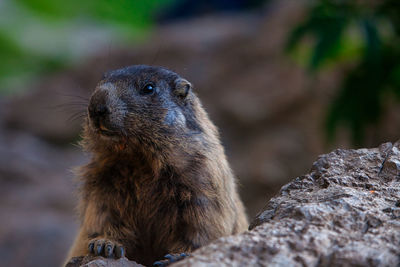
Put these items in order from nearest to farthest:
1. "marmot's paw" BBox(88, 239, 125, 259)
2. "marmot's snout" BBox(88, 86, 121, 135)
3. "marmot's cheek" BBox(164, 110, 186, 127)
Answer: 1. "marmot's paw" BBox(88, 239, 125, 259)
2. "marmot's snout" BBox(88, 86, 121, 135)
3. "marmot's cheek" BBox(164, 110, 186, 127)

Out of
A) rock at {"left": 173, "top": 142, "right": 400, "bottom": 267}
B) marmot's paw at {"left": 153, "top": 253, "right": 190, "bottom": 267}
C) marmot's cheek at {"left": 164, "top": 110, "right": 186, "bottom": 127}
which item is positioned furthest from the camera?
marmot's cheek at {"left": 164, "top": 110, "right": 186, "bottom": 127}

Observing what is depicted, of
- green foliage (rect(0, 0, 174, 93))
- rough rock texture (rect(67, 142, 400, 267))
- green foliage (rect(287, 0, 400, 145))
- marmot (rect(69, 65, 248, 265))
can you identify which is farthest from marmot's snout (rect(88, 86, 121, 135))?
green foliage (rect(0, 0, 174, 93))

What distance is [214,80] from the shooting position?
1294 cm

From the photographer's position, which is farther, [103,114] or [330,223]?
[103,114]

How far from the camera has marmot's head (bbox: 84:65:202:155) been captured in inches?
163

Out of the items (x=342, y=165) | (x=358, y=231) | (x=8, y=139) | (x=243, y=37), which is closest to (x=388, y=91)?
(x=342, y=165)

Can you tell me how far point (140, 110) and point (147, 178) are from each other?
1.79ft

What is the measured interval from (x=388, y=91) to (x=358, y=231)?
444 cm

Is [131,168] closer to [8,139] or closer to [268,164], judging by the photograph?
[268,164]

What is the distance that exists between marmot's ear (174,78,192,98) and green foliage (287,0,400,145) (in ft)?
7.48

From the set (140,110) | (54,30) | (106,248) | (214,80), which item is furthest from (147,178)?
(54,30)

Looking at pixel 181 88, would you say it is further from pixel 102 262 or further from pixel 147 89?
pixel 102 262

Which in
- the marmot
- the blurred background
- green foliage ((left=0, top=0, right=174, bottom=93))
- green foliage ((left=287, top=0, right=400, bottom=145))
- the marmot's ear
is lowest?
the marmot

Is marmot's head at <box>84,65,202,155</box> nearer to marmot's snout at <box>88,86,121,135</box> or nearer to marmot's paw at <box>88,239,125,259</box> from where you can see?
marmot's snout at <box>88,86,121,135</box>
